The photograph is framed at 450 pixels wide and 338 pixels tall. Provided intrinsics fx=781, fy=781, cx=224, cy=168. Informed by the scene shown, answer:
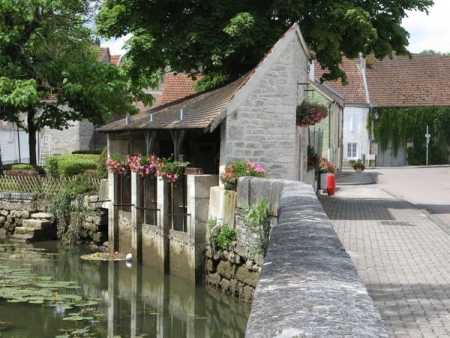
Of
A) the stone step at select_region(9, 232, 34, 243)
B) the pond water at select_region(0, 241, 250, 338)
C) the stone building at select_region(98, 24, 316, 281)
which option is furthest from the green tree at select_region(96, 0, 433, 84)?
the pond water at select_region(0, 241, 250, 338)

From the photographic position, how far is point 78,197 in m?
23.2

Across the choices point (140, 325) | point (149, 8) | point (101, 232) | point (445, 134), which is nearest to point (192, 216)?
point (140, 325)

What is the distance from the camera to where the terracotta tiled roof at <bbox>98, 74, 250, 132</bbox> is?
16578 mm

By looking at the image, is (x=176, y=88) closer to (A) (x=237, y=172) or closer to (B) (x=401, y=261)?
(A) (x=237, y=172)

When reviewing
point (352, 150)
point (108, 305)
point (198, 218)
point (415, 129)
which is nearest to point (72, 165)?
point (198, 218)

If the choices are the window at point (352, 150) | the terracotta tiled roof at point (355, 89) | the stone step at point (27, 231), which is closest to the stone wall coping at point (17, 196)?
the stone step at point (27, 231)

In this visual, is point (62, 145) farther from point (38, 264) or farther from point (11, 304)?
point (11, 304)

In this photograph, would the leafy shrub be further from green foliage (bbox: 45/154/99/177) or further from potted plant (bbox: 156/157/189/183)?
potted plant (bbox: 156/157/189/183)

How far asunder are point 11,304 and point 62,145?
96.0 ft

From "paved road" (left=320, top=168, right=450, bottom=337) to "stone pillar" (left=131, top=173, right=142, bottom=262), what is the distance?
4.84m

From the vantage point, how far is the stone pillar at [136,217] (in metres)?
19.5

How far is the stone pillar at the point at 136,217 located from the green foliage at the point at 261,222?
6374 millimetres

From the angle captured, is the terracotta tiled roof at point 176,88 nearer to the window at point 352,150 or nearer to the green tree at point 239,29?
the window at point 352,150

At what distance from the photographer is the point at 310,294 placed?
152 inches
